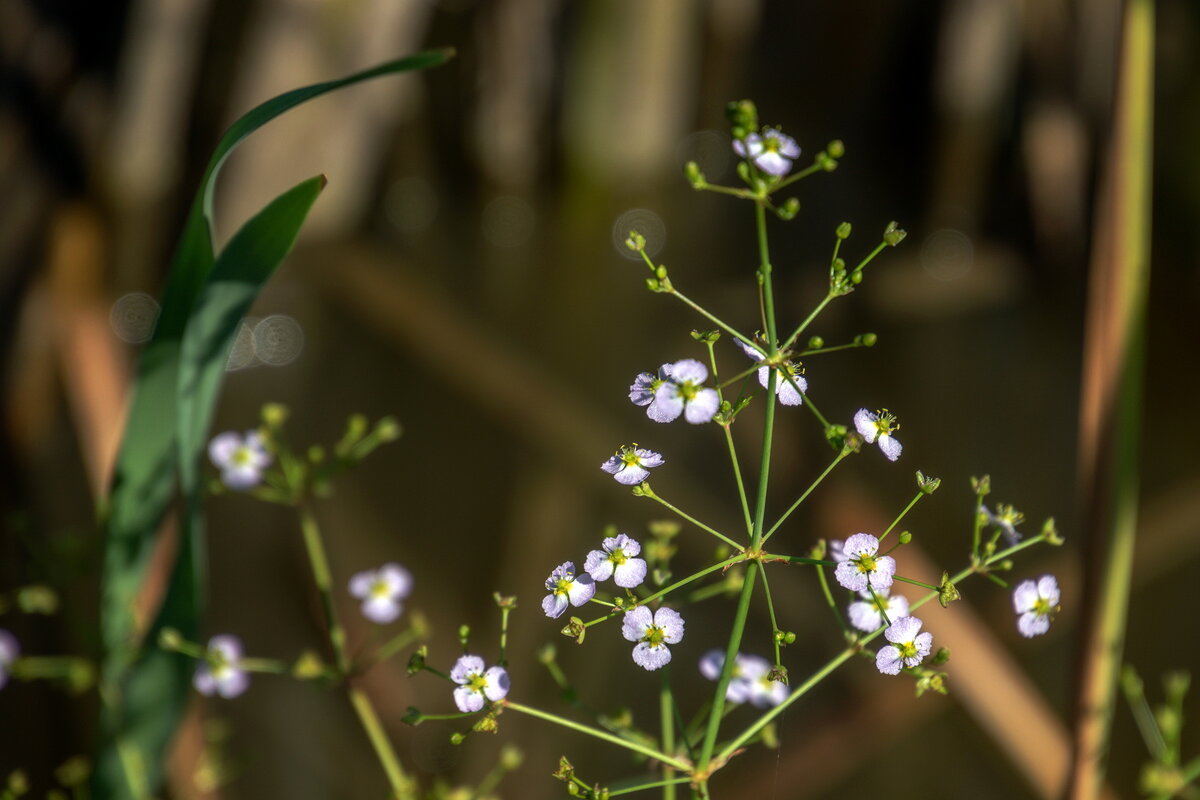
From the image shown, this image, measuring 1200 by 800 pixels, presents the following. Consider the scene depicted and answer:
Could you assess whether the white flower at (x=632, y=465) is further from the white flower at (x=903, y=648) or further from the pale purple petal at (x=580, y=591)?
the white flower at (x=903, y=648)

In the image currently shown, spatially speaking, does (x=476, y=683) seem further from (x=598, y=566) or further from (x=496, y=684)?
(x=598, y=566)

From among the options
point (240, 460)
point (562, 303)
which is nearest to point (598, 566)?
point (240, 460)

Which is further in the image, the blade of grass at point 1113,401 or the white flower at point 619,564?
the blade of grass at point 1113,401

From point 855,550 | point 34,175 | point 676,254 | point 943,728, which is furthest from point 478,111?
point 855,550

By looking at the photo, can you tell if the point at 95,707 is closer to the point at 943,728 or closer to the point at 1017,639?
the point at 943,728

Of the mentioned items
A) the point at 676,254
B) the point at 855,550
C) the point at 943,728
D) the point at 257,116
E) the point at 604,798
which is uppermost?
the point at 257,116

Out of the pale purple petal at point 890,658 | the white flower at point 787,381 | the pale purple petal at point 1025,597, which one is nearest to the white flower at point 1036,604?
the pale purple petal at point 1025,597

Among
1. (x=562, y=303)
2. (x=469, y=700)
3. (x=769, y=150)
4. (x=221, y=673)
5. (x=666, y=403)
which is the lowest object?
(x=562, y=303)
